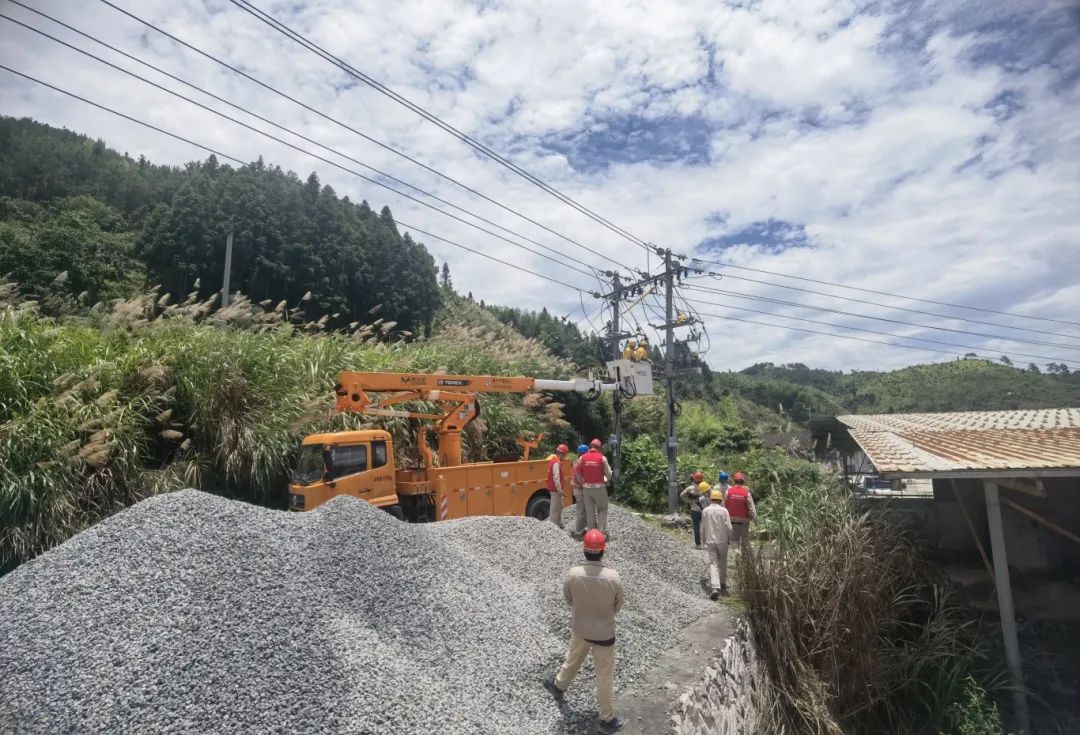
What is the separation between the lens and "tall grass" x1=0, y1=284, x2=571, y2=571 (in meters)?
6.30

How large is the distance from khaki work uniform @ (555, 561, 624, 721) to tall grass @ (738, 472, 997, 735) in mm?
2675

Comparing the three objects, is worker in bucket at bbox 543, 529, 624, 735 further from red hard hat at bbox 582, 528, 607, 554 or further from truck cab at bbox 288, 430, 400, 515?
truck cab at bbox 288, 430, 400, 515

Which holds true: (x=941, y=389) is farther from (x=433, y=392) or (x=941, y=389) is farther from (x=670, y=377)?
(x=433, y=392)

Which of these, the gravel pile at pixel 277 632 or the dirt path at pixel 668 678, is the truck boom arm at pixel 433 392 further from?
the dirt path at pixel 668 678

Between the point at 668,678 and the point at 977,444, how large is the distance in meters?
5.96

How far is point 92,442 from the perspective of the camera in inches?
263

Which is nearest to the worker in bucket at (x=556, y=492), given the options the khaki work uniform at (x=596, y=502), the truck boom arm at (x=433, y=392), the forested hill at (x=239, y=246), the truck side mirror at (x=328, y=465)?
the khaki work uniform at (x=596, y=502)

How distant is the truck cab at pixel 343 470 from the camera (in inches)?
295

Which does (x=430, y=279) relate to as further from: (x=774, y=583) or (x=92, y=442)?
(x=774, y=583)

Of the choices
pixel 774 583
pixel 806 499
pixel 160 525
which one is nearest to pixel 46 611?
pixel 160 525

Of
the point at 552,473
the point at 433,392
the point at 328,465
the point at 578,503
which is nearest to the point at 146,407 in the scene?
the point at 328,465

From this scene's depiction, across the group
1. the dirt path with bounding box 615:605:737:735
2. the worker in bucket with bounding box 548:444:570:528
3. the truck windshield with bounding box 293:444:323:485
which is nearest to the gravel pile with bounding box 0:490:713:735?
the dirt path with bounding box 615:605:737:735

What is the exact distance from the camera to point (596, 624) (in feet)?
13.4

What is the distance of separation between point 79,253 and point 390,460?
85.2 feet
